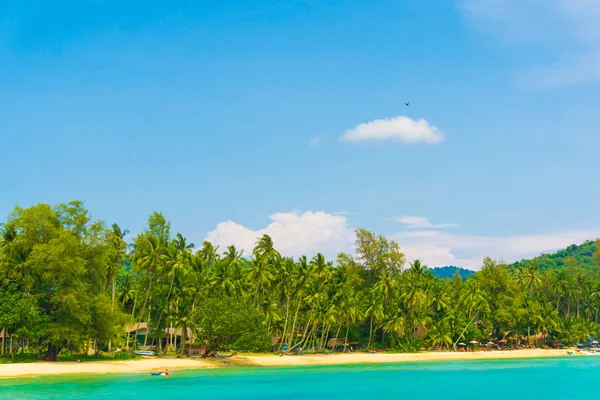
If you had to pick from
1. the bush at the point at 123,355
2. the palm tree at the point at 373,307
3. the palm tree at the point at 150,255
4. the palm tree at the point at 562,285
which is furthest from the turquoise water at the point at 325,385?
the palm tree at the point at 562,285

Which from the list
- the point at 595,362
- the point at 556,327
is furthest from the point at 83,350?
the point at 556,327

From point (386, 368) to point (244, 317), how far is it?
20253 mm

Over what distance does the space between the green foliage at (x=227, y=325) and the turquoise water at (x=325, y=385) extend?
4.11 meters

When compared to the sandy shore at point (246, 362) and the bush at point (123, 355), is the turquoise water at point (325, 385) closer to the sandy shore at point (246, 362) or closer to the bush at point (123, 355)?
the sandy shore at point (246, 362)

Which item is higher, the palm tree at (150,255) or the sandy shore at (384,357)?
the palm tree at (150,255)

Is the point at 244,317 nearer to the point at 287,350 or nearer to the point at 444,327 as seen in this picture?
the point at 287,350

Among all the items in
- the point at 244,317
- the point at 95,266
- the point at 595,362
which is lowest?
the point at 595,362

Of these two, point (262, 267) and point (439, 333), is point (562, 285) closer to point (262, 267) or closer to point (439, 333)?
point (439, 333)

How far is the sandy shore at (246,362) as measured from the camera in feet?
181

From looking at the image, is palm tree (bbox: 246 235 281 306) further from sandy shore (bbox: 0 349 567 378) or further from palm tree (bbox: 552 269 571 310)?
palm tree (bbox: 552 269 571 310)

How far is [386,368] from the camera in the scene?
76500 millimetres

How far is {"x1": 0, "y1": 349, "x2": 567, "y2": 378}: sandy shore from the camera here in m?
55.3

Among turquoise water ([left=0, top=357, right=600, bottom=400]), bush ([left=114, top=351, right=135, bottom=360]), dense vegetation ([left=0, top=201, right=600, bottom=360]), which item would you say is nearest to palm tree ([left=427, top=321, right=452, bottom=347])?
dense vegetation ([left=0, top=201, right=600, bottom=360])

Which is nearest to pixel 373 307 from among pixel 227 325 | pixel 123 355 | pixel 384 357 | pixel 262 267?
pixel 384 357
